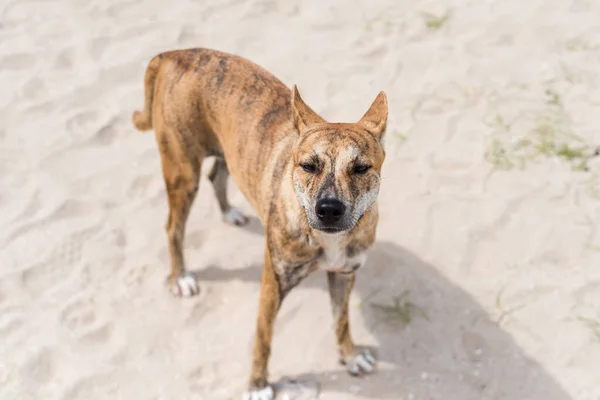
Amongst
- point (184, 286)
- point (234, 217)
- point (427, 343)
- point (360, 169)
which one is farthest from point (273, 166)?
point (427, 343)

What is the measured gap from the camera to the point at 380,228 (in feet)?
16.4

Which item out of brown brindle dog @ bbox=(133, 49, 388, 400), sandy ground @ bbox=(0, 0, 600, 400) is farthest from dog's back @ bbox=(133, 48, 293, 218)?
sandy ground @ bbox=(0, 0, 600, 400)

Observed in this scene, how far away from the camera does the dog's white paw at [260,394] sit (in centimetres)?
399

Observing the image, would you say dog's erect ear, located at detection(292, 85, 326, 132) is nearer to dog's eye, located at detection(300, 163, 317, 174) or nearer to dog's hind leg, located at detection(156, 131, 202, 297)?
dog's eye, located at detection(300, 163, 317, 174)

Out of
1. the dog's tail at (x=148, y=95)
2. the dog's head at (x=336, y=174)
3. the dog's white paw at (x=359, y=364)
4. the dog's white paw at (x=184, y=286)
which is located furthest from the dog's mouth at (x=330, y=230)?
the dog's tail at (x=148, y=95)

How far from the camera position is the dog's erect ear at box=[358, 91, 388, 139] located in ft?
11.0

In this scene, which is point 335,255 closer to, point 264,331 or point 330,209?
point 330,209

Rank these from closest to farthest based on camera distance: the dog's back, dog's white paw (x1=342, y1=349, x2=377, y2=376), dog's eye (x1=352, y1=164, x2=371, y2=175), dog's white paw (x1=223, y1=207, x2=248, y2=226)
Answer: dog's eye (x1=352, y1=164, x2=371, y2=175), the dog's back, dog's white paw (x1=342, y1=349, x2=377, y2=376), dog's white paw (x1=223, y1=207, x2=248, y2=226)

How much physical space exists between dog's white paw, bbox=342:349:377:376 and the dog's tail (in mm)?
2148

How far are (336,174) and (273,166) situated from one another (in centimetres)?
75

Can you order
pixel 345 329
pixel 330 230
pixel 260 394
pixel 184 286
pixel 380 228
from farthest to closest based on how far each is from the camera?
pixel 380 228
pixel 184 286
pixel 345 329
pixel 260 394
pixel 330 230

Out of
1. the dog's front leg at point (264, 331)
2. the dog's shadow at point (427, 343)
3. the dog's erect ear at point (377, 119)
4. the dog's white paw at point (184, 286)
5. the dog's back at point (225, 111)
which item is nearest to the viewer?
the dog's erect ear at point (377, 119)

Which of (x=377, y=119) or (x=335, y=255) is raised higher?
(x=377, y=119)

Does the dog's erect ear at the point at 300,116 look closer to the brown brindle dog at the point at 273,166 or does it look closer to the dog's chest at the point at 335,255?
the brown brindle dog at the point at 273,166
